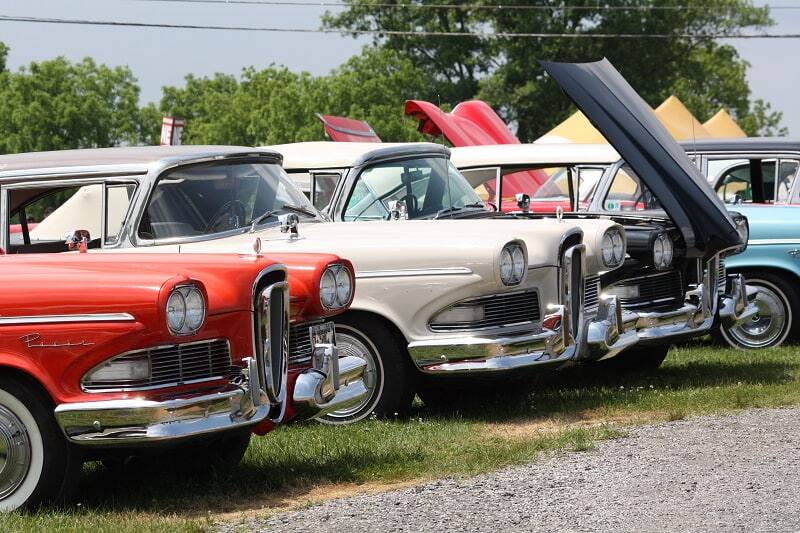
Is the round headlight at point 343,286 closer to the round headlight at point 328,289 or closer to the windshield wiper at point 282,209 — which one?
the round headlight at point 328,289

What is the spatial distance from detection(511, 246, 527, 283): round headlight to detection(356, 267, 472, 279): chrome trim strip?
0.86 feet

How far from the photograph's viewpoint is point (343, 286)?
6805mm

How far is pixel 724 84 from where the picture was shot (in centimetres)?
7106

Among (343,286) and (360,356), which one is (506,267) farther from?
(343,286)

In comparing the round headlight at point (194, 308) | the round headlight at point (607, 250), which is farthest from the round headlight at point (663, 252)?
the round headlight at point (194, 308)

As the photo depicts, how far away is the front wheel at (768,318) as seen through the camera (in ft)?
38.0

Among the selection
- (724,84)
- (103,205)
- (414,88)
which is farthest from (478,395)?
(724,84)

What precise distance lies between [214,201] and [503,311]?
182 cm

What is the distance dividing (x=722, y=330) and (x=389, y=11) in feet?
162

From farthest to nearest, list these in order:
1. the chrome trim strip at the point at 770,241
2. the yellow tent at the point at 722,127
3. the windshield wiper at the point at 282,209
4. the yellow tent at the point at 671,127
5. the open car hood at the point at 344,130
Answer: the yellow tent at the point at 722,127 → the yellow tent at the point at 671,127 → the open car hood at the point at 344,130 → the chrome trim strip at the point at 770,241 → the windshield wiper at the point at 282,209

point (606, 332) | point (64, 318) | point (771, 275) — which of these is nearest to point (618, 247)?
point (606, 332)

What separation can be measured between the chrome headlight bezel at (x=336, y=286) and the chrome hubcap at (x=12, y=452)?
64.7 inches

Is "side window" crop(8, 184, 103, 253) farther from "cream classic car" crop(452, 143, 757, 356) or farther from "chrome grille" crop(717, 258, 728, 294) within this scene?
"chrome grille" crop(717, 258, 728, 294)

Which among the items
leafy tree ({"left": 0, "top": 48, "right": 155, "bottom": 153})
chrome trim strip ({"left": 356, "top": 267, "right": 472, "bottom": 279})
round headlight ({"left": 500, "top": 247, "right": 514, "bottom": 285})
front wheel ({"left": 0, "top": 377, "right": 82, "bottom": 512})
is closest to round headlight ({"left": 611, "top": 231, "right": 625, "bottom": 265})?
round headlight ({"left": 500, "top": 247, "right": 514, "bottom": 285})
